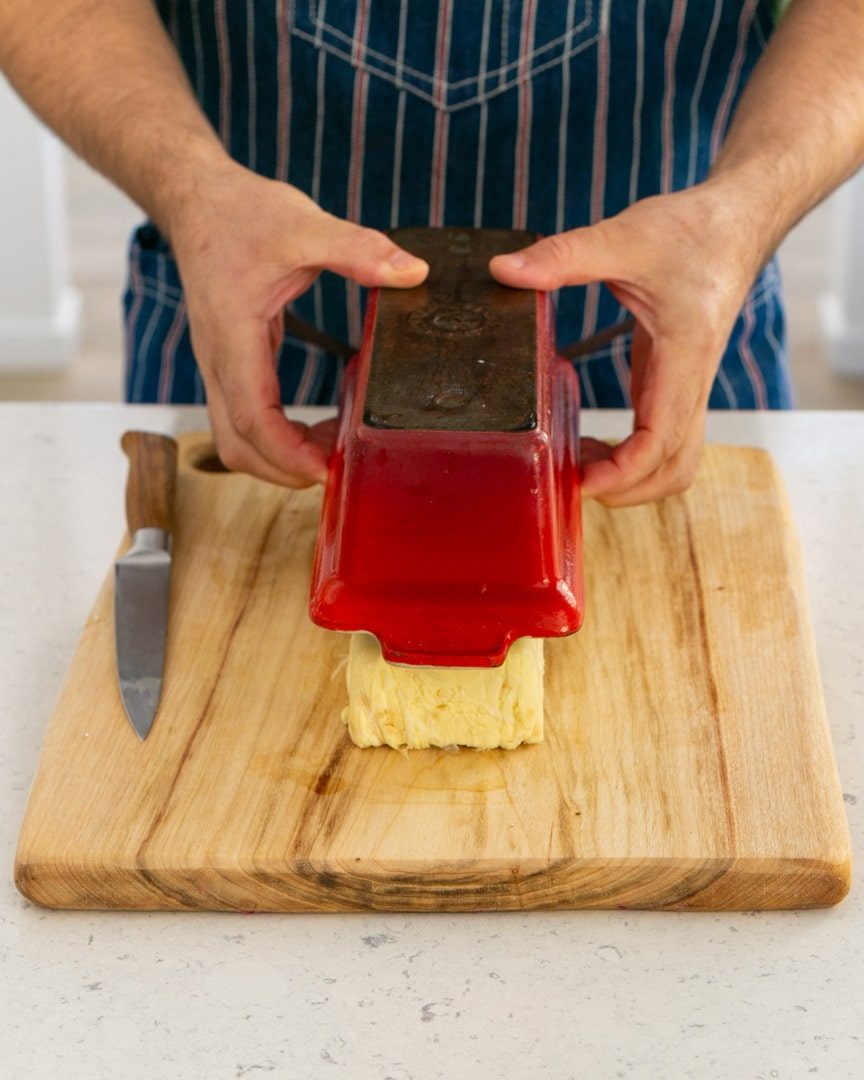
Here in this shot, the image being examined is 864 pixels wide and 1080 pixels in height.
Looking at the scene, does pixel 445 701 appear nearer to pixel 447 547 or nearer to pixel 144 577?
pixel 447 547

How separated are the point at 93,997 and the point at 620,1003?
0.27m

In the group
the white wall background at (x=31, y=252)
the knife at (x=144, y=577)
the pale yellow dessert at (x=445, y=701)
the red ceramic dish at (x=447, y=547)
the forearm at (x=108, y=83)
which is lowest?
the white wall background at (x=31, y=252)

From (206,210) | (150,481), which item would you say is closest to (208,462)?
(150,481)

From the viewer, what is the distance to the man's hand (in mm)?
939

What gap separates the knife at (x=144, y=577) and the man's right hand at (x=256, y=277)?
86 mm

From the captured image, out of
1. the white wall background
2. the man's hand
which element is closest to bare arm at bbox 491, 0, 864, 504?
the man's hand

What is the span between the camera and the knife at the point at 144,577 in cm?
92

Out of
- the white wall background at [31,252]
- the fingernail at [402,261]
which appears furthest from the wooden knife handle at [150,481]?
the white wall background at [31,252]

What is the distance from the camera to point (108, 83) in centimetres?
115

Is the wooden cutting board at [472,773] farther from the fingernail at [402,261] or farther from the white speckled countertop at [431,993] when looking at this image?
the fingernail at [402,261]

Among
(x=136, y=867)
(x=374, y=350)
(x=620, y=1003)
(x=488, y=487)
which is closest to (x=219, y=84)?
(x=374, y=350)

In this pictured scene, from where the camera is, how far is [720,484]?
3.74 feet

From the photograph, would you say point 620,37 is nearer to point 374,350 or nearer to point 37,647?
point 374,350

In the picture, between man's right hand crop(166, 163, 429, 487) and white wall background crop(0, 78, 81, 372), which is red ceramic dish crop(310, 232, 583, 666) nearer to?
man's right hand crop(166, 163, 429, 487)
